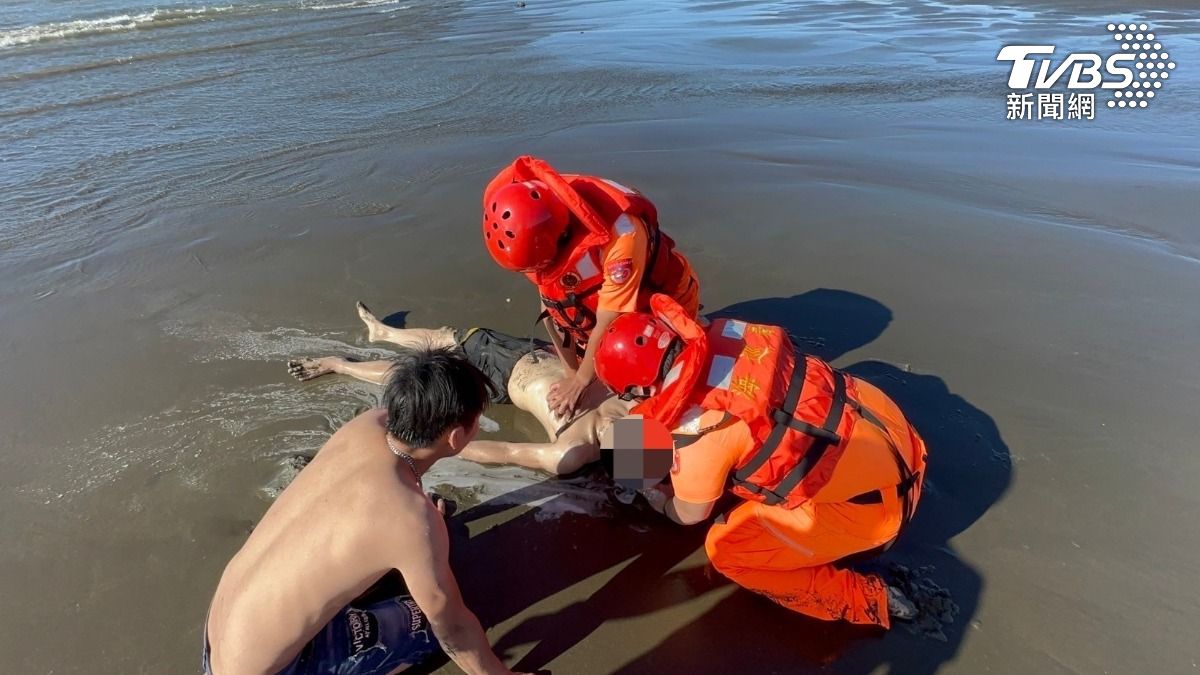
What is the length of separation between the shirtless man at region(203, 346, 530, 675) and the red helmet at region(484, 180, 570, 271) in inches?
40.3

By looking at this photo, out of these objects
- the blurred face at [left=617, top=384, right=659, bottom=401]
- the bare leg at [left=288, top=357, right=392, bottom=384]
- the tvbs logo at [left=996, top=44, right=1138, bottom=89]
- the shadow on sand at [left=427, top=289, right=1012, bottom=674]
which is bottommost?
the shadow on sand at [left=427, top=289, right=1012, bottom=674]

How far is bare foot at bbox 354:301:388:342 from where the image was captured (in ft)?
14.4

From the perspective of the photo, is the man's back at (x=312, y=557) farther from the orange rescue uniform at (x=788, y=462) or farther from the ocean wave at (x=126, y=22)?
the ocean wave at (x=126, y=22)

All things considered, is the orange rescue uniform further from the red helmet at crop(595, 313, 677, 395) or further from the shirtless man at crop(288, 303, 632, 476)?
the shirtless man at crop(288, 303, 632, 476)

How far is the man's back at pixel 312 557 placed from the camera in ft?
6.21

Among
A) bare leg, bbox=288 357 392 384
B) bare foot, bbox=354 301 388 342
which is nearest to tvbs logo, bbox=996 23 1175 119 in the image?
bare foot, bbox=354 301 388 342

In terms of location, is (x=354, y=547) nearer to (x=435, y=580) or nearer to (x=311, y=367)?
(x=435, y=580)

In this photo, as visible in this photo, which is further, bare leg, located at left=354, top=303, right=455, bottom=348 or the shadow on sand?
bare leg, located at left=354, top=303, right=455, bottom=348

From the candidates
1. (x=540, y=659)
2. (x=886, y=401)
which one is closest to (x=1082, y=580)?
(x=886, y=401)

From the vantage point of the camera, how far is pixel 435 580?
76.3 inches

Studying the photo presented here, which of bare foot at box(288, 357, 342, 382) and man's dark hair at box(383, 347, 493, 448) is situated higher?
man's dark hair at box(383, 347, 493, 448)

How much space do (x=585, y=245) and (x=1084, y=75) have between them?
9657 mm

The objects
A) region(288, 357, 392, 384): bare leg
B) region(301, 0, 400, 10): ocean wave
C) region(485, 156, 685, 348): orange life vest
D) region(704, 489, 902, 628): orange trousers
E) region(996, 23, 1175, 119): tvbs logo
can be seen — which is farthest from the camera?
region(301, 0, 400, 10): ocean wave

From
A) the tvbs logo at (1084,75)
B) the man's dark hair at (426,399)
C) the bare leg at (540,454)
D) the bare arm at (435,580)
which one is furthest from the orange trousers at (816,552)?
the tvbs logo at (1084,75)
